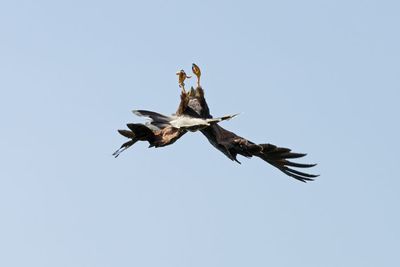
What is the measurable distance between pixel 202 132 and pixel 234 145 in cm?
55

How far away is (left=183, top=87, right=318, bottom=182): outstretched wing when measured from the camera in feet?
49.1

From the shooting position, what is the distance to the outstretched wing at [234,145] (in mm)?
14951

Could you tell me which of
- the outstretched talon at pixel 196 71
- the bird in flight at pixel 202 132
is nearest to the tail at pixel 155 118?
the bird in flight at pixel 202 132

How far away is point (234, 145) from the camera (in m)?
15.0

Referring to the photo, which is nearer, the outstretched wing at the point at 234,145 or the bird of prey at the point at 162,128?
the bird of prey at the point at 162,128

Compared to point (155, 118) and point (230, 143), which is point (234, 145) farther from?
point (155, 118)

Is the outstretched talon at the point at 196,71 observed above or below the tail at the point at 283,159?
above

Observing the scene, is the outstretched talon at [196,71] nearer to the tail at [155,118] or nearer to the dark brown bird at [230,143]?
the dark brown bird at [230,143]

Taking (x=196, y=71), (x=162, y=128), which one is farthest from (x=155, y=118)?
(x=196, y=71)

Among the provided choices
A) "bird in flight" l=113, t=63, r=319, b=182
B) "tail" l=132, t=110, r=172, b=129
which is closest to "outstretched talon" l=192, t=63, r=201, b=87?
"bird in flight" l=113, t=63, r=319, b=182

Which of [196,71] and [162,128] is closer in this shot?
[162,128]

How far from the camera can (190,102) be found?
1510 cm

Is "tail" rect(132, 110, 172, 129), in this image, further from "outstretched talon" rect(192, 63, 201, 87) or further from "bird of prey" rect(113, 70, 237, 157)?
"outstretched talon" rect(192, 63, 201, 87)

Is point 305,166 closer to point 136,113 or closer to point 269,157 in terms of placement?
point 269,157
